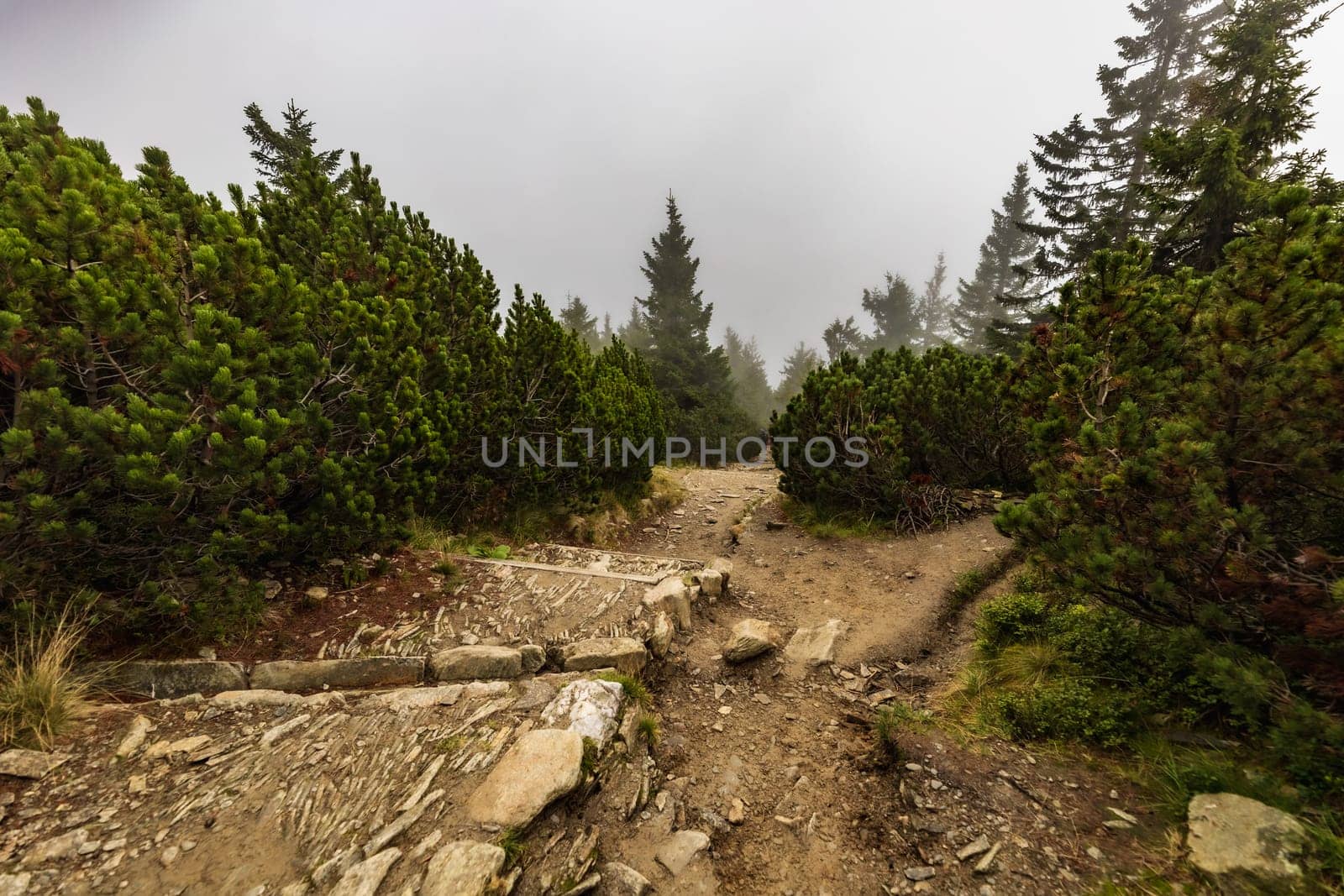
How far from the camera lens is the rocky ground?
7.77 ft

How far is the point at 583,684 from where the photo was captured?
147 inches

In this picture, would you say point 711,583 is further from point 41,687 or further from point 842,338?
point 842,338

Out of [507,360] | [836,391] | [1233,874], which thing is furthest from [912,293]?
[1233,874]

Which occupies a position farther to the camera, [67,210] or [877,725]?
[877,725]

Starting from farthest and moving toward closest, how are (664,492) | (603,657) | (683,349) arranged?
(683,349), (664,492), (603,657)

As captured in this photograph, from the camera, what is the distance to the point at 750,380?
41.0 meters

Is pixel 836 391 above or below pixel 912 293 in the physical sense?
below

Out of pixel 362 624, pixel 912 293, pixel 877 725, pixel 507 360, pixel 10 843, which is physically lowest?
pixel 877 725

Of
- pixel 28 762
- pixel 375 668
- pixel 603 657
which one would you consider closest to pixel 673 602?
pixel 603 657

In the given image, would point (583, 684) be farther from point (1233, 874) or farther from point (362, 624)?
point (1233, 874)

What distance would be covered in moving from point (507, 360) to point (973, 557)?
755 cm

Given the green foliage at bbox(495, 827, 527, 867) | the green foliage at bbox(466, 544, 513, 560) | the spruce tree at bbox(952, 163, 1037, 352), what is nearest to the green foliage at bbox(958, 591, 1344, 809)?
the green foliage at bbox(495, 827, 527, 867)

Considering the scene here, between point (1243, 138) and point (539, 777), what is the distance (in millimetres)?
16077

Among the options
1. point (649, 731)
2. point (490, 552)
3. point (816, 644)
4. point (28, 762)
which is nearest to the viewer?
point (28, 762)
